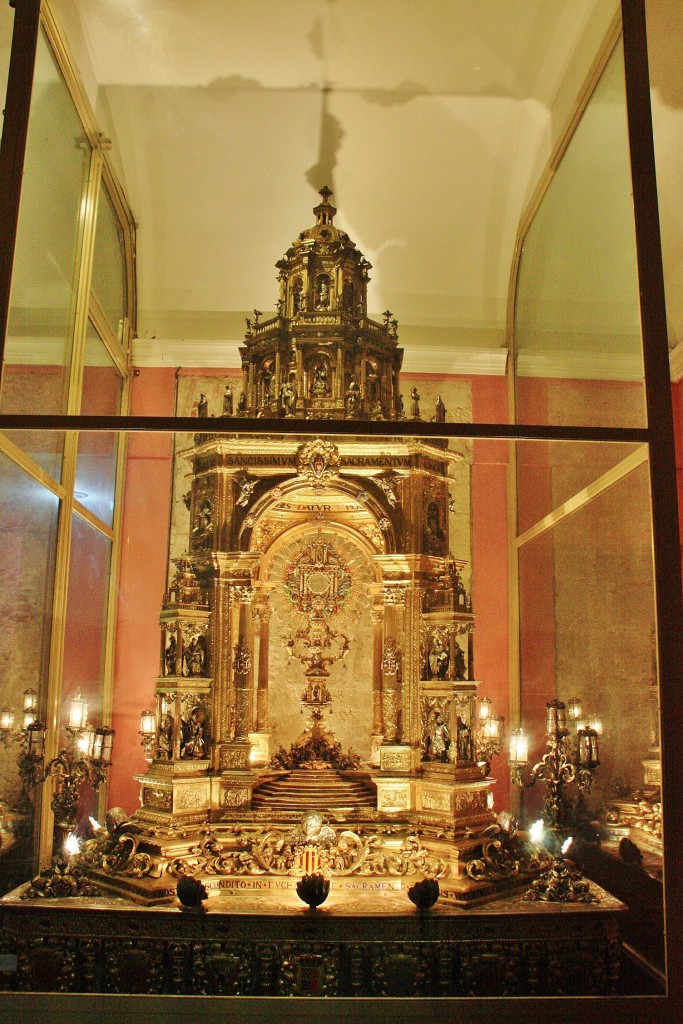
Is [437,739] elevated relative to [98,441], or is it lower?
lower

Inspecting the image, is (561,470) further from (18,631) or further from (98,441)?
(18,631)

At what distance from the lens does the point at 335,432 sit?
5332mm

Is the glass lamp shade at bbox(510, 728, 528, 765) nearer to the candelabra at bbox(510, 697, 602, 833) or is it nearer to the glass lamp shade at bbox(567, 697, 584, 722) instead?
the candelabra at bbox(510, 697, 602, 833)

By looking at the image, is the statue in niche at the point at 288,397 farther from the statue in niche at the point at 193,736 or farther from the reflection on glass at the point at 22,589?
the statue in niche at the point at 193,736

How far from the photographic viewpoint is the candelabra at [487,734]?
6469 millimetres

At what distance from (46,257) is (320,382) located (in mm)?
2280

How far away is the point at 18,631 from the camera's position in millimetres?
5707

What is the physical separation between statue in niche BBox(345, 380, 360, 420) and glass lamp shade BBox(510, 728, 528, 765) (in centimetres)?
276

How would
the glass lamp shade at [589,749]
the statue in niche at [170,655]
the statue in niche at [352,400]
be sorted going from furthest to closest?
the statue in niche at [352,400] → the statue in niche at [170,655] → the glass lamp shade at [589,749]

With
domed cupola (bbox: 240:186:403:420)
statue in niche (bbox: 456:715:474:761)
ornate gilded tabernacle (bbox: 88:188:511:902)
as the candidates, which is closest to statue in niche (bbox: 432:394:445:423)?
ornate gilded tabernacle (bbox: 88:188:511:902)

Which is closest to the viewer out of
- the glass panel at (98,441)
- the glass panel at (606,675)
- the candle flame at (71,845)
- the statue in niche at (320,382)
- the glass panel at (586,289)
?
the glass panel at (606,675)

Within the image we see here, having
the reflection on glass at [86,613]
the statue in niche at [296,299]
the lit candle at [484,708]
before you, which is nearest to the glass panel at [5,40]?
the statue in niche at [296,299]

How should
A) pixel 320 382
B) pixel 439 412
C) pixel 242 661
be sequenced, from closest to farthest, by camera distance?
pixel 439 412 < pixel 242 661 < pixel 320 382

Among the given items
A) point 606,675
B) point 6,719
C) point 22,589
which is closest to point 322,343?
point 22,589
